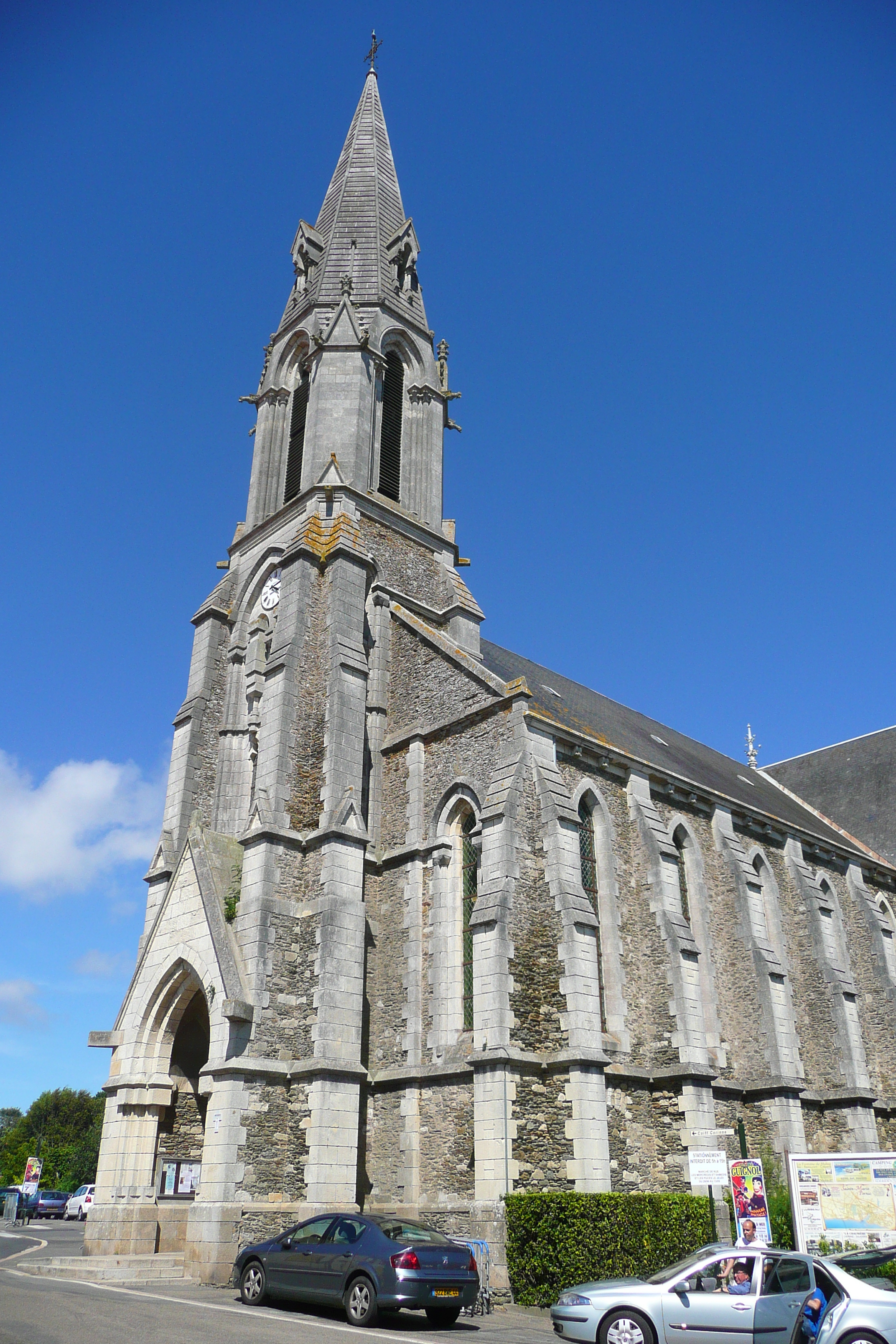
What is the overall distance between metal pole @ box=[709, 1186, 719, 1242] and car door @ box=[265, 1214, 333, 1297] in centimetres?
535

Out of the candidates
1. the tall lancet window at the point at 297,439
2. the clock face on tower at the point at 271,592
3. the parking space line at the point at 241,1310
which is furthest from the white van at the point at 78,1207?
the tall lancet window at the point at 297,439

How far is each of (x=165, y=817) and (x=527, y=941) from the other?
32.6 ft

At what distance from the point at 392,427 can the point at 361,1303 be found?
2182cm

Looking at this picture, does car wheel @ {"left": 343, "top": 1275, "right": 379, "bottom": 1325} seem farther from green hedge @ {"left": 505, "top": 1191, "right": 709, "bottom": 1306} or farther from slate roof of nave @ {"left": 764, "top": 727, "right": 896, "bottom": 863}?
slate roof of nave @ {"left": 764, "top": 727, "right": 896, "bottom": 863}

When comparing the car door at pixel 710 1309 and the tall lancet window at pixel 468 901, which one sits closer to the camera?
the car door at pixel 710 1309

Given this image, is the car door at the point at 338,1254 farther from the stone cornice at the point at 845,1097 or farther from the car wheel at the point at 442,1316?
the stone cornice at the point at 845,1097

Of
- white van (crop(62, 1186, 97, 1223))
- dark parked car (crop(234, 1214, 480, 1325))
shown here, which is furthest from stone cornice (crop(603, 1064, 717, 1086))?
white van (crop(62, 1186, 97, 1223))

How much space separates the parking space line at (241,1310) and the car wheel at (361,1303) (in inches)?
4.5

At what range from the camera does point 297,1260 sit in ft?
40.2

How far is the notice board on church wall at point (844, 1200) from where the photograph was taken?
44.3ft

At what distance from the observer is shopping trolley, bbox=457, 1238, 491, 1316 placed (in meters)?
13.5

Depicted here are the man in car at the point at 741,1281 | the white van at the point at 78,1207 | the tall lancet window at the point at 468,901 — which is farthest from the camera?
the white van at the point at 78,1207

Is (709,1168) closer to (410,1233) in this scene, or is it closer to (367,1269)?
(410,1233)

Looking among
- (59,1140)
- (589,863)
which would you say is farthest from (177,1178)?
(59,1140)
